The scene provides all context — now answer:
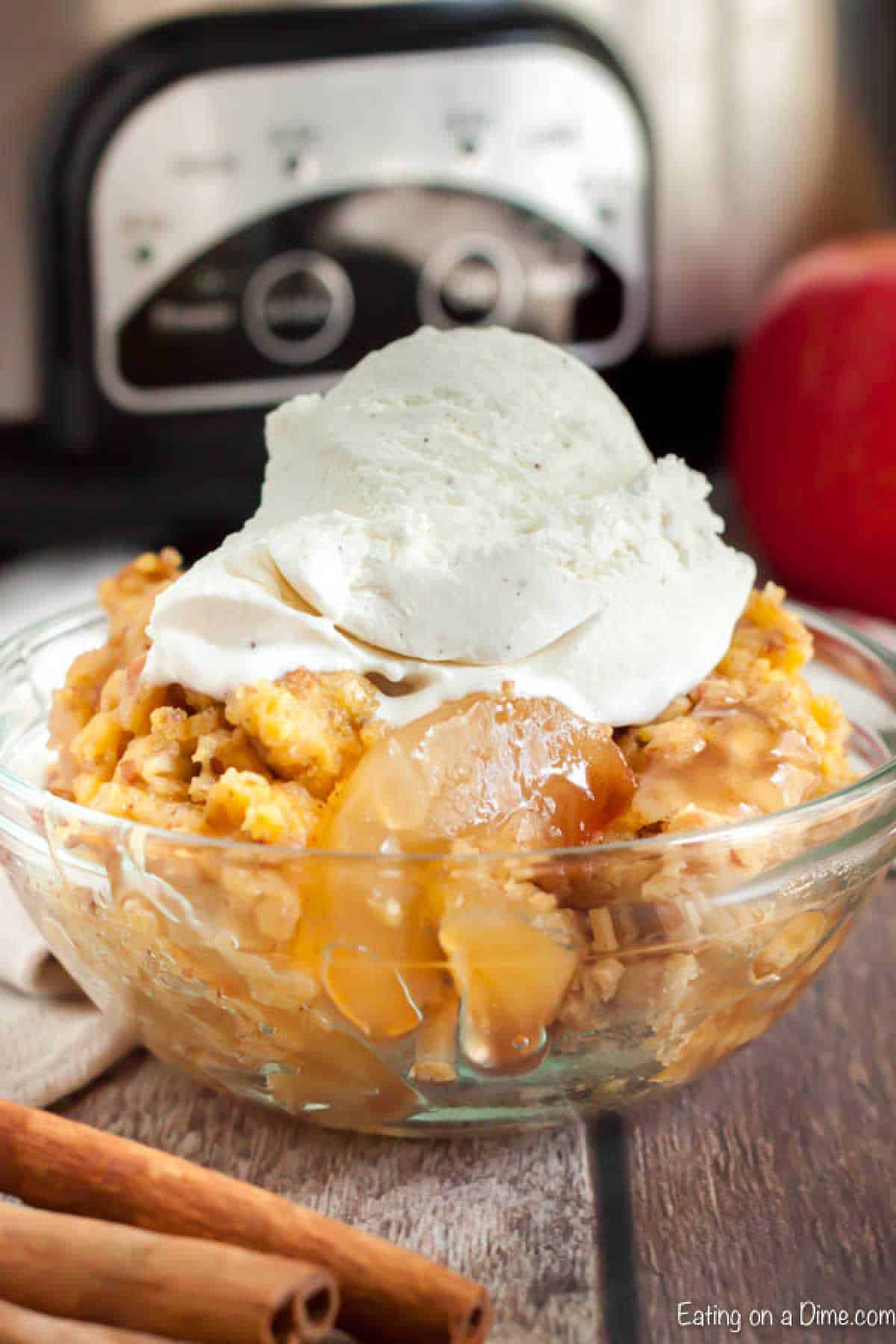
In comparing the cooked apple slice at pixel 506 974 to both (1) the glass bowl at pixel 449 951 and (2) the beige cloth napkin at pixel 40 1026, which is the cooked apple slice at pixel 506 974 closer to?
(1) the glass bowl at pixel 449 951

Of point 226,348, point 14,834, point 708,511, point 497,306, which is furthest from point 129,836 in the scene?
point 497,306

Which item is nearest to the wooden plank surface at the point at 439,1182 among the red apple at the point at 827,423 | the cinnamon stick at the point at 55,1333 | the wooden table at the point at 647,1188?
the wooden table at the point at 647,1188

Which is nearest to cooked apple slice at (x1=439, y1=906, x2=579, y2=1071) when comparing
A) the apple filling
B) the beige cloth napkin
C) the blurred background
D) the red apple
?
the apple filling

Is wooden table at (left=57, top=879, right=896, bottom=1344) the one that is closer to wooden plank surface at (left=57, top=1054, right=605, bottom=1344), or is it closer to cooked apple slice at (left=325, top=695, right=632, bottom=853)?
wooden plank surface at (left=57, top=1054, right=605, bottom=1344)

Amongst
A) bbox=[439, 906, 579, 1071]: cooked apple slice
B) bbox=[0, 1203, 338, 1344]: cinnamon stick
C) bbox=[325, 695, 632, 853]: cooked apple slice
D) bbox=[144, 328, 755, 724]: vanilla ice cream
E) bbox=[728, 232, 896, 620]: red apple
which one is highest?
bbox=[144, 328, 755, 724]: vanilla ice cream

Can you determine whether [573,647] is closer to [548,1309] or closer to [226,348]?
[548,1309]
